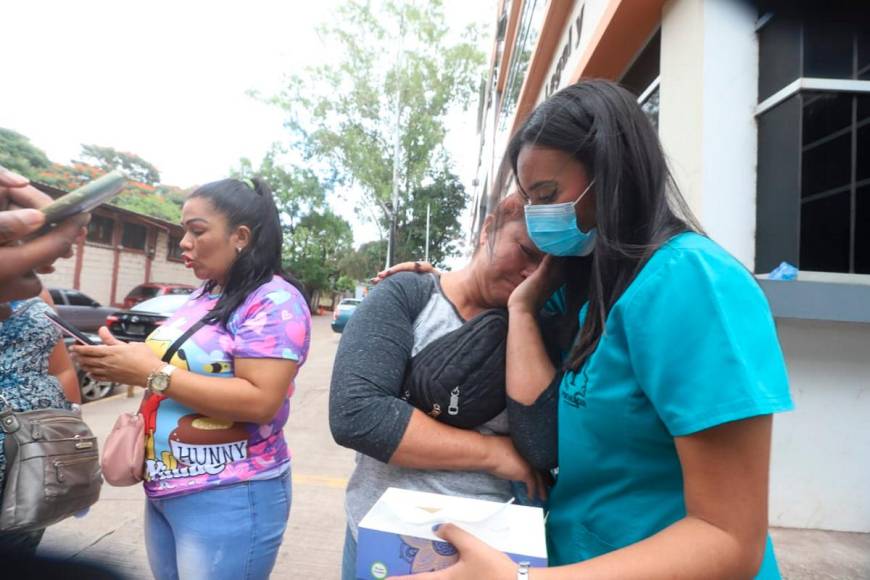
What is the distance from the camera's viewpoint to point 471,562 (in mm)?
835

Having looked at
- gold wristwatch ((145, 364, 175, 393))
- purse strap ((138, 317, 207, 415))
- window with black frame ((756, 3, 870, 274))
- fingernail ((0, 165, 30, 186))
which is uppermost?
window with black frame ((756, 3, 870, 274))

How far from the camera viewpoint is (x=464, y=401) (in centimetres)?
126

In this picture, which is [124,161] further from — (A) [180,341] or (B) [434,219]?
(A) [180,341]

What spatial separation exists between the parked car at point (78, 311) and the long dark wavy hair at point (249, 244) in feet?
28.4

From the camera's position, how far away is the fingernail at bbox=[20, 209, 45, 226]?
0.98 meters

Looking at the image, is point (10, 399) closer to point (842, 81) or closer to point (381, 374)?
point (381, 374)

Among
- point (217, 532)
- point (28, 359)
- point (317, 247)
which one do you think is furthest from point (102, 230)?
point (217, 532)

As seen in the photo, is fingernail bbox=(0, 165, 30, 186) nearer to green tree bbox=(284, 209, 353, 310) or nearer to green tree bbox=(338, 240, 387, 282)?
green tree bbox=(284, 209, 353, 310)

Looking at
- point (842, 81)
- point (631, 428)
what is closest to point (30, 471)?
point (631, 428)

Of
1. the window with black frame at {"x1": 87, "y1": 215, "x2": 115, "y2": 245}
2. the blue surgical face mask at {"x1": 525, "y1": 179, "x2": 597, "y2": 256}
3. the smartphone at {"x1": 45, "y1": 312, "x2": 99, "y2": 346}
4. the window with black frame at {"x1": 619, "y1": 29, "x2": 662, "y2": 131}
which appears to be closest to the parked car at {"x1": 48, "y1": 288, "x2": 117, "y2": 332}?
the window with black frame at {"x1": 87, "y1": 215, "x2": 115, "y2": 245}

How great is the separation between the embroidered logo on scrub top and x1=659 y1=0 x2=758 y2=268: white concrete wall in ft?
9.43

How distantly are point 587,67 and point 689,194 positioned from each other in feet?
6.90

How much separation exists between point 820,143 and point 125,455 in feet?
13.8

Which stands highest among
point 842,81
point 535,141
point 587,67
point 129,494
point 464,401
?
point 587,67
